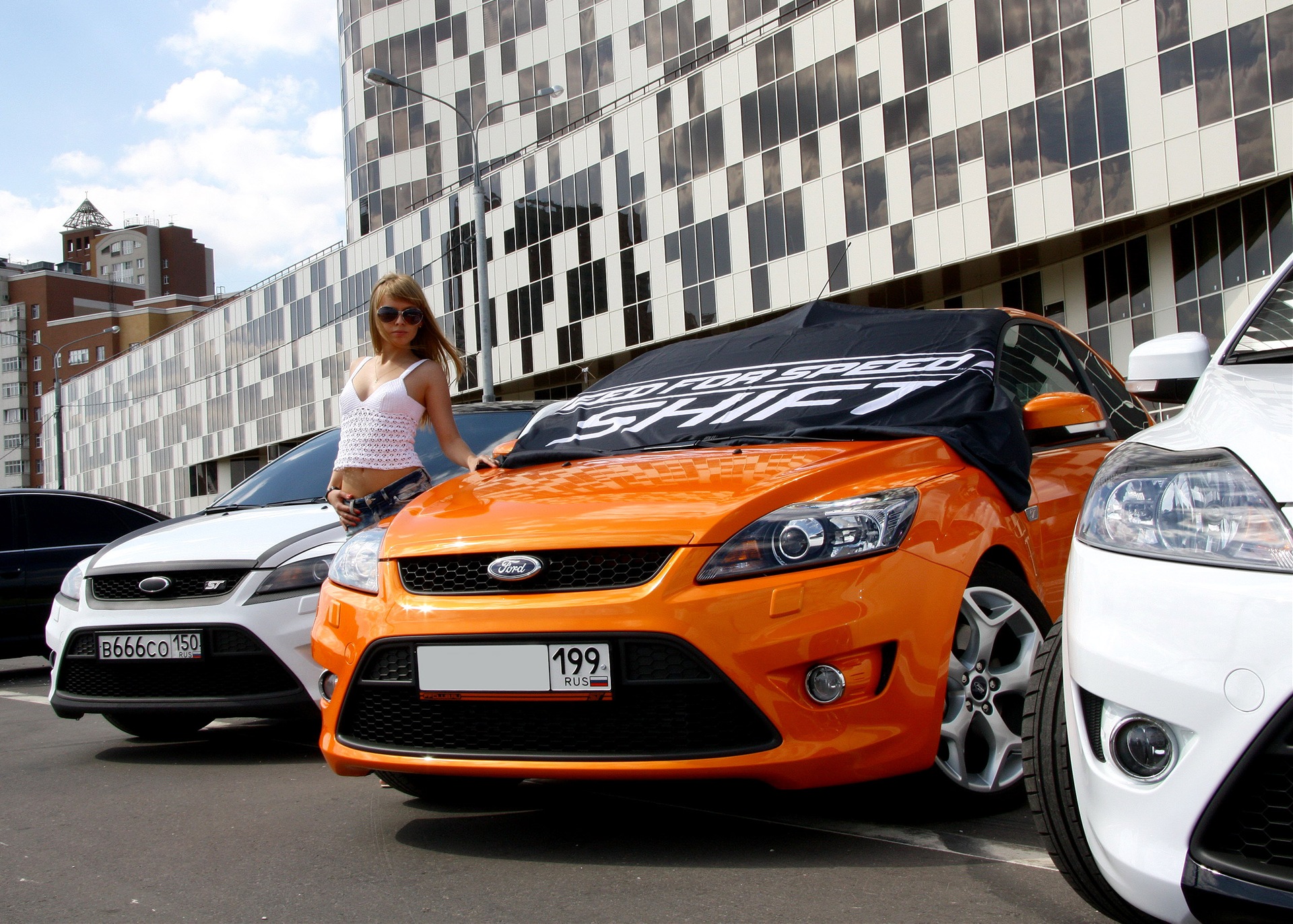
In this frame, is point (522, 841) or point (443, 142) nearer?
point (522, 841)

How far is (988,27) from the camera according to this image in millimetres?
28000

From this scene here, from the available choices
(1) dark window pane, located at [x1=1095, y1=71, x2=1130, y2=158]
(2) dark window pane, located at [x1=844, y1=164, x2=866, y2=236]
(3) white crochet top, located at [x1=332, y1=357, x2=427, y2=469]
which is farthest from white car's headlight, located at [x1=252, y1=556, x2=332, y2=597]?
(2) dark window pane, located at [x1=844, y1=164, x2=866, y2=236]

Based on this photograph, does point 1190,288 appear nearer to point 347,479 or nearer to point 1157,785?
point 347,479

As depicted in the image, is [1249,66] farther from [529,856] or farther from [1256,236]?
[529,856]

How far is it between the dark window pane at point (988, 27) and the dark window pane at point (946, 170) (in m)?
1.93

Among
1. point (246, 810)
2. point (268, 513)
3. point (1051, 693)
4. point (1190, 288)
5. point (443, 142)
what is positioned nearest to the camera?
point (1051, 693)

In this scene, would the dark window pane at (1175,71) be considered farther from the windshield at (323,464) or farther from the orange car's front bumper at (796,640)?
the orange car's front bumper at (796,640)

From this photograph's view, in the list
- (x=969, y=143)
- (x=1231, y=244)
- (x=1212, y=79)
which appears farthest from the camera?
(x=969, y=143)

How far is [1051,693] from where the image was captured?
2420 millimetres

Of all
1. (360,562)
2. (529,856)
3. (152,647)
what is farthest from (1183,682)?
(152,647)

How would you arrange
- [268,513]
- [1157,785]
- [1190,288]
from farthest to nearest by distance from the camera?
[1190,288], [268,513], [1157,785]

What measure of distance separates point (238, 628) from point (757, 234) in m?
30.9

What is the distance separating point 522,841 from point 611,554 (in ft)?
2.99

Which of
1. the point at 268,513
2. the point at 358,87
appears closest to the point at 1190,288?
the point at 268,513
